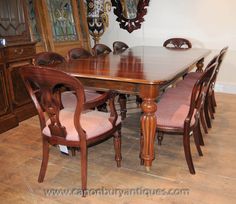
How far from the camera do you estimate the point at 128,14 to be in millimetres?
4844

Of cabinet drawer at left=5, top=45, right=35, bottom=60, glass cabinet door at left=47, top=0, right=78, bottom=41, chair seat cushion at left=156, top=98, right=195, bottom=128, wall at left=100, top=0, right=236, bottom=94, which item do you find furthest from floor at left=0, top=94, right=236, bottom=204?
glass cabinet door at left=47, top=0, right=78, bottom=41

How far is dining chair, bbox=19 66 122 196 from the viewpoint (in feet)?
5.19

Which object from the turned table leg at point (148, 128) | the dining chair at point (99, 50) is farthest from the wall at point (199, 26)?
the turned table leg at point (148, 128)

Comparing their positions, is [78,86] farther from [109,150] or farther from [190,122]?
[109,150]

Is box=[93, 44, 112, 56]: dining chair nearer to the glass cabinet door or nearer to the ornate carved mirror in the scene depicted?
the glass cabinet door

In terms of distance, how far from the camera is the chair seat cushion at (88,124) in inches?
71.6

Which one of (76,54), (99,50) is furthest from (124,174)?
(99,50)

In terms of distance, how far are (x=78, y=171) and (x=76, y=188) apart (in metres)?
0.23

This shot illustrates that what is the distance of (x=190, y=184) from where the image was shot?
77.4 inches

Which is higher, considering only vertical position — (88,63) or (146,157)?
(88,63)

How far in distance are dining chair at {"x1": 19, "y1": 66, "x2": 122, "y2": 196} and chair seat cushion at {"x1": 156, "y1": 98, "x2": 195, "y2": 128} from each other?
0.35 metres

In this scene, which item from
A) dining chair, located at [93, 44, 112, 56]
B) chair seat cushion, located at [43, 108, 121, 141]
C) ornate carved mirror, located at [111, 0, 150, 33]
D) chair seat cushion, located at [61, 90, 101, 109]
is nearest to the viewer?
chair seat cushion, located at [43, 108, 121, 141]

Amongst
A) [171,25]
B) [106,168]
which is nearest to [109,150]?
[106,168]

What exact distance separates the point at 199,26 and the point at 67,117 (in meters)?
3.20
